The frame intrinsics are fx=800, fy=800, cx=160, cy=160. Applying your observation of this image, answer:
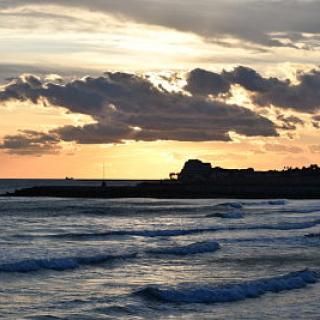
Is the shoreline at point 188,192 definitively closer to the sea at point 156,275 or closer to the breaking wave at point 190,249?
the sea at point 156,275

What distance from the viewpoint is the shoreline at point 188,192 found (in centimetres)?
15275

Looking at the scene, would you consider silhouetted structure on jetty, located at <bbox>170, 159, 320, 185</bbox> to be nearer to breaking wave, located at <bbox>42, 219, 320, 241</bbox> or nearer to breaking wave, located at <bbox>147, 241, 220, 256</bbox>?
breaking wave, located at <bbox>42, 219, 320, 241</bbox>

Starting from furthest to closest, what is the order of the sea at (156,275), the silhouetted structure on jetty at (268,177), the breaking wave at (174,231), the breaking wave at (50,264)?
the silhouetted structure on jetty at (268,177), the breaking wave at (174,231), the breaking wave at (50,264), the sea at (156,275)

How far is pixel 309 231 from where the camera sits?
62031mm

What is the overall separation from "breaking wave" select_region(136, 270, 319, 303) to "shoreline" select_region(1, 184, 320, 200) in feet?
393

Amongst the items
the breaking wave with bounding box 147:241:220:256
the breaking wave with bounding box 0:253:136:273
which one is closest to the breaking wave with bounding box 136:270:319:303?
the breaking wave with bounding box 0:253:136:273

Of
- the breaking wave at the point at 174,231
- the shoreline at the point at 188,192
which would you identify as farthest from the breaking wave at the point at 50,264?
the shoreline at the point at 188,192

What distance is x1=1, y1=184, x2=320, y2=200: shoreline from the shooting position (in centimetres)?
15275

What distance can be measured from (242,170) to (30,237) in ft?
495

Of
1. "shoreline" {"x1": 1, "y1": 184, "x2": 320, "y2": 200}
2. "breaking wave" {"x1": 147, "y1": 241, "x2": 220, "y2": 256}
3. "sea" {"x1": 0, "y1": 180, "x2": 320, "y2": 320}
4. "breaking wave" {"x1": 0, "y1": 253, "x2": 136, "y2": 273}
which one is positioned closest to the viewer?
"sea" {"x1": 0, "y1": 180, "x2": 320, "y2": 320}

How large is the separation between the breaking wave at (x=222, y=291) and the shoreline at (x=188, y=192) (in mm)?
119676


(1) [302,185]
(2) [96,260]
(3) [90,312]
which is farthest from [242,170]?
(3) [90,312]

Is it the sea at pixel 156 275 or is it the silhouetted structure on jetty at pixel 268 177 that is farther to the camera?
the silhouetted structure on jetty at pixel 268 177

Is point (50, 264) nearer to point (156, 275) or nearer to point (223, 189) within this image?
point (156, 275)
